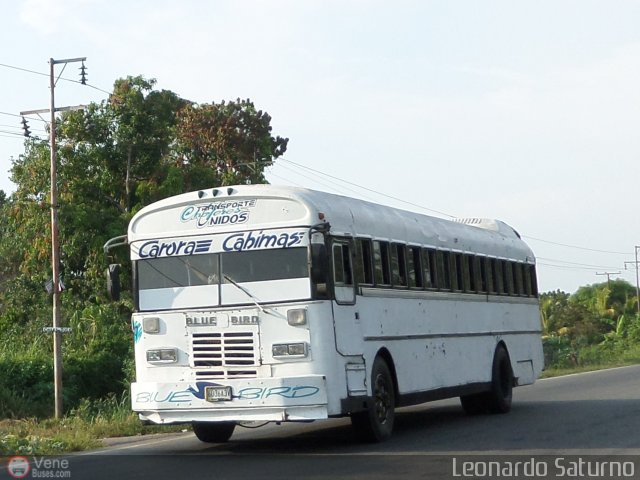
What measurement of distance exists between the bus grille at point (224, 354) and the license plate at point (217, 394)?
15 cm

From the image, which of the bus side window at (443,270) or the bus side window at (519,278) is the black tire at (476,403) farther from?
the bus side window at (519,278)

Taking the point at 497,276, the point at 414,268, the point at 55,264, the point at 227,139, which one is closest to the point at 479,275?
the point at 497,276

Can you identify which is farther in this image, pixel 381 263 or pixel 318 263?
pixel 381 263

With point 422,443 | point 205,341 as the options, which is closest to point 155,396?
point 205,341

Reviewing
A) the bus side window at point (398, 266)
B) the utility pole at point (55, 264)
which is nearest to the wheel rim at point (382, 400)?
the bus side window at point (398, 266)

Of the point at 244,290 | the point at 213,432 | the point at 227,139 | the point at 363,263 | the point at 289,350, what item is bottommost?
the point at 213,432

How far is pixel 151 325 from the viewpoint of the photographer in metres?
14.5

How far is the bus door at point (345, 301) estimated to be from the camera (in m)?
14.0

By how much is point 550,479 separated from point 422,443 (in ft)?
12.4

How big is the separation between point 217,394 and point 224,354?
480mm

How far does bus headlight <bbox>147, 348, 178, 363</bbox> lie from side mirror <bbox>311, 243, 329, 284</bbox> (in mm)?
1944

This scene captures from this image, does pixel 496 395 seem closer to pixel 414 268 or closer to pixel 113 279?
pixel 414 268

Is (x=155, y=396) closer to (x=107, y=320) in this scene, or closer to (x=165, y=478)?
(x=165, y=478)

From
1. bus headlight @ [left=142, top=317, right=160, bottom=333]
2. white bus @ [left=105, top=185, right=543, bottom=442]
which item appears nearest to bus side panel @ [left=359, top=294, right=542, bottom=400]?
white bus @ [left=105, top=185, right=543, bottom=442]
